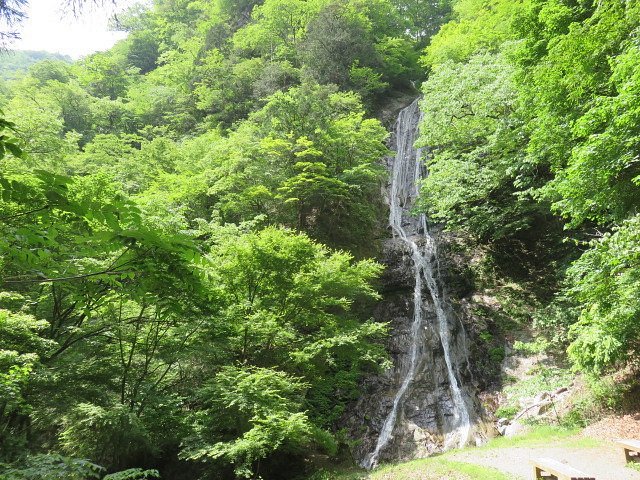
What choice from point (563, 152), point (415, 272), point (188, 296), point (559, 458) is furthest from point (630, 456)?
point (415, 272)

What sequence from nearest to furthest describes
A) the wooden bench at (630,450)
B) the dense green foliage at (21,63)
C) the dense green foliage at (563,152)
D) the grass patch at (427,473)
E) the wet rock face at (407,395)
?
the wooden bench at (630,450) < the grass patch at (427,473) < the dense green foliage at (563,152) < the wet rock face at (407,395) < the dense green foliage at (21,63)

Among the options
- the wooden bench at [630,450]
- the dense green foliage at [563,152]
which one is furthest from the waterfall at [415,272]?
A: the wooden bench at [630,450]

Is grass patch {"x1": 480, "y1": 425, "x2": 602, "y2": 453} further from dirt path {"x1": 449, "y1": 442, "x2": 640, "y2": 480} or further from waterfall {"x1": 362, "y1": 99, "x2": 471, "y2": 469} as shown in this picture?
waterfall {"x1": 362, "y1": 99, "x2": 471, "y2": 469}

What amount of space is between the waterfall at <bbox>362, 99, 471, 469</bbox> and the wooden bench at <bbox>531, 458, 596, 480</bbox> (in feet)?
13.4

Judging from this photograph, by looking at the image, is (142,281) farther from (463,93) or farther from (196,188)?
(463,93)

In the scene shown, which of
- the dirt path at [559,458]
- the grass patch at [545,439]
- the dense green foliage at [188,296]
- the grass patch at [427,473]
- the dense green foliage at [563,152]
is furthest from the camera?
the grass patch at [545,439]

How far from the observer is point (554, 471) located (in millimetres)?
5473

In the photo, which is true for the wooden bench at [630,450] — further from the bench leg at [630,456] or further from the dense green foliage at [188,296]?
the dense green foliage at [188,296]

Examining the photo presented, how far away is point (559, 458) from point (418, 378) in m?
5.00

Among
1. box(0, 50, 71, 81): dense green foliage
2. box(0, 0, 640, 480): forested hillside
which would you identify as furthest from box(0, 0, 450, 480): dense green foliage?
box(0, 50, 71, 81): dense green foliage

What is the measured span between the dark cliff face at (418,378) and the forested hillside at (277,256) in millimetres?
893

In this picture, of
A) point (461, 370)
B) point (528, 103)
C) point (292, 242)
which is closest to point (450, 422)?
point (461, 370)

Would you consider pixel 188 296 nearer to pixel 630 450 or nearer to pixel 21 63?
pixel 630 450

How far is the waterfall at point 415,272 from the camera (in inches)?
415
